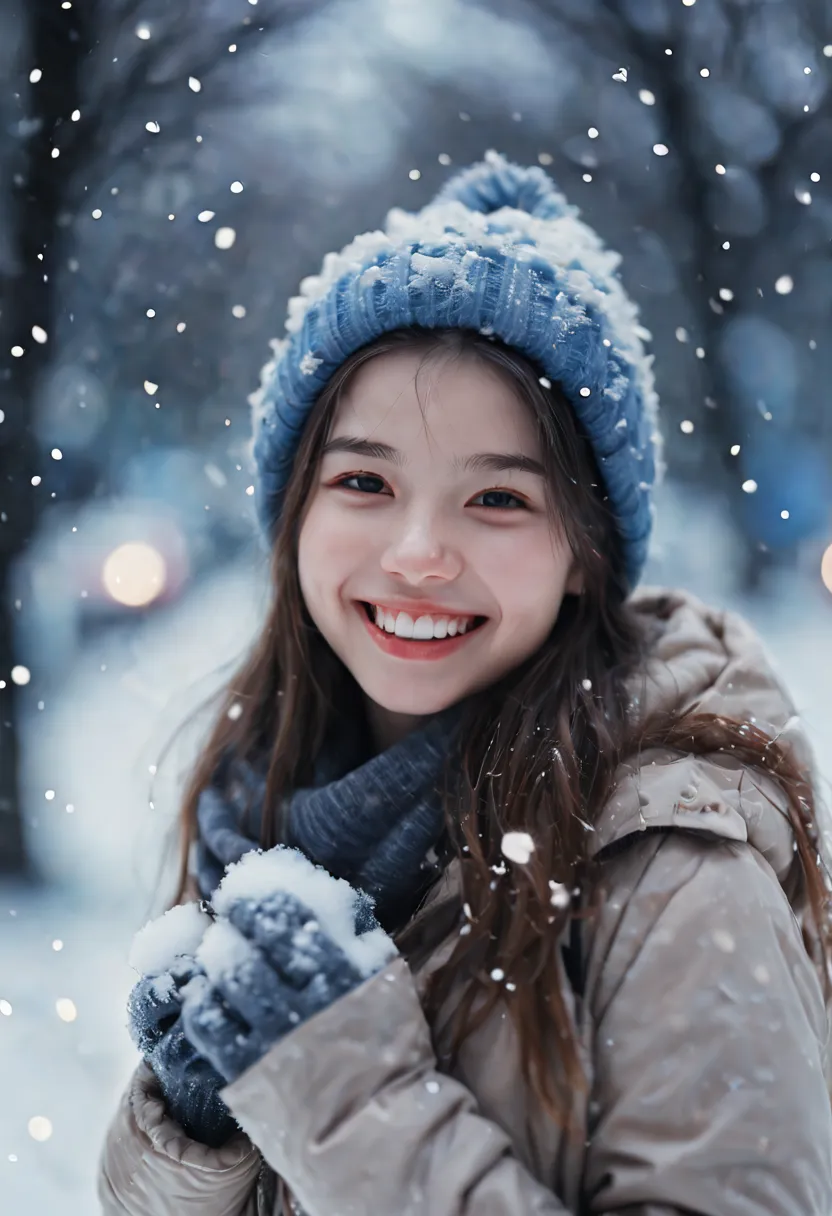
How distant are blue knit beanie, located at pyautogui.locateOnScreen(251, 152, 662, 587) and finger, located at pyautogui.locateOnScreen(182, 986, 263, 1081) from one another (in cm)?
75

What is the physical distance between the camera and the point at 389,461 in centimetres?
116

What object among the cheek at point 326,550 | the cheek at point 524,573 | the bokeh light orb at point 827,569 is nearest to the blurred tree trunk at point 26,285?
the cheek at point 326,550

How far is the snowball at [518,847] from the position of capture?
3.42 ft

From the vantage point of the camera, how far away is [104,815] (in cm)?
248

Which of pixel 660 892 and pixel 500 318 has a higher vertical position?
pixel 500 318

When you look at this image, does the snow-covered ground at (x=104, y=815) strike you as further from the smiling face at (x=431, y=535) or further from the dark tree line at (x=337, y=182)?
the smiling face at (x=431, y=535)

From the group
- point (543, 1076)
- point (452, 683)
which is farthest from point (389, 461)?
point (543, 1076)

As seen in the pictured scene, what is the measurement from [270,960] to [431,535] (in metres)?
0.50

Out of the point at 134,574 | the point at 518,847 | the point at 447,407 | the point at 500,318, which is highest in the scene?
the point at 500,318

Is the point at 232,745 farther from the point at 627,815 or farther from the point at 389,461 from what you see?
the point at 627,815

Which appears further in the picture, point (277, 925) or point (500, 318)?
point (500, 318)

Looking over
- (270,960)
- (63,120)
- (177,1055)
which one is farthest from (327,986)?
(63,120)

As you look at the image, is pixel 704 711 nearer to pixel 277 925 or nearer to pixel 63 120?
pixel 277 925

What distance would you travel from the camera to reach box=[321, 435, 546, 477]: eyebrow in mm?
1133
